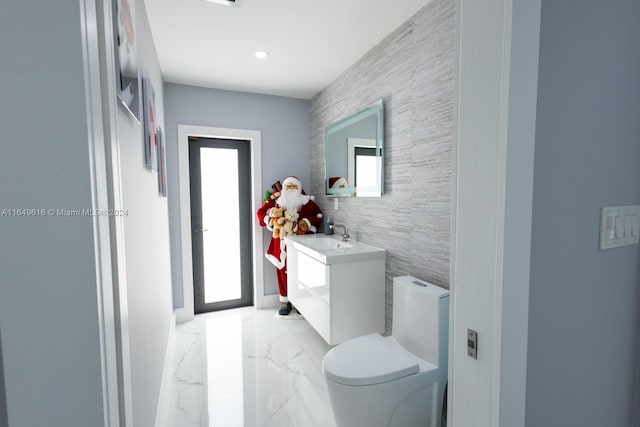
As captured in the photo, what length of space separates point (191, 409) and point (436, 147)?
7.20 ft

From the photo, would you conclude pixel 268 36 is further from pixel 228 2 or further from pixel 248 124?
pixel 248 124

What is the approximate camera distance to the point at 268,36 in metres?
2.11

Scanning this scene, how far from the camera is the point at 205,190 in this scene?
127 inches

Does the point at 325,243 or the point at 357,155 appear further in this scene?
the point at 325,243

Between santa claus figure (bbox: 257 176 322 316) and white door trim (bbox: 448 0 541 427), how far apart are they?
2.39m

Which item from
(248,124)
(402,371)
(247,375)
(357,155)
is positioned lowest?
(247,375)

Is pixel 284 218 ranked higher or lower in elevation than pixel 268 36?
lower

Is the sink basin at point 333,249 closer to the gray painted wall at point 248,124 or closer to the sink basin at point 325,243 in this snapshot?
the sink basin at point 325,243

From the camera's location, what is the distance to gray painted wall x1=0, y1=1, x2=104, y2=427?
0.40 meters

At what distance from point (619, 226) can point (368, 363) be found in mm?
1137

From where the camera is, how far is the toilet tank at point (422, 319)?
1.48 m

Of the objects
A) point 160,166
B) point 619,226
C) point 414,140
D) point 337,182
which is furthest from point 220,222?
point 619,226

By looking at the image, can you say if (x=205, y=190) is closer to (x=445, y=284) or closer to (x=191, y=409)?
(x=191, y=409)

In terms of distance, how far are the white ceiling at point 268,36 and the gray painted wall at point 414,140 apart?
18cm
